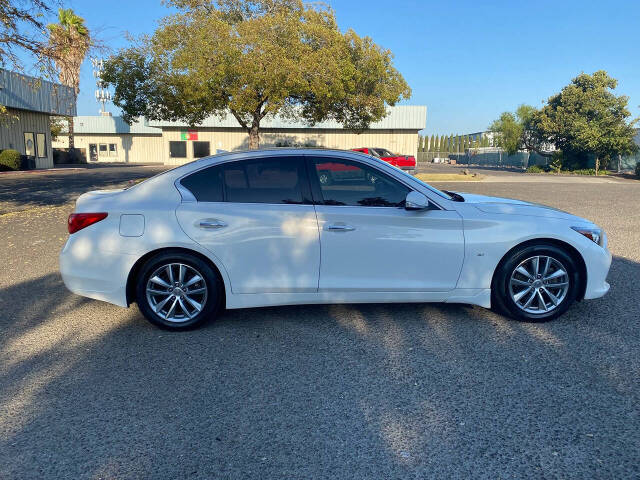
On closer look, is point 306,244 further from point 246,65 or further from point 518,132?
point 518,132

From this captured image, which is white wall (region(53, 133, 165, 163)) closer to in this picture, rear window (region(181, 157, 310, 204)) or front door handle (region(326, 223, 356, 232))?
rear window (region(181, 157, 310, 204))

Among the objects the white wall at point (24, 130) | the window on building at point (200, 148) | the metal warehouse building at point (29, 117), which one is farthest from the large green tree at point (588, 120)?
the white wall at point (24, 130)

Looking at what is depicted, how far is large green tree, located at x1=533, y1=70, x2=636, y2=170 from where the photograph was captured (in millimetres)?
42594

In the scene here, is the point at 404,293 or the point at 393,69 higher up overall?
the point at 393,69

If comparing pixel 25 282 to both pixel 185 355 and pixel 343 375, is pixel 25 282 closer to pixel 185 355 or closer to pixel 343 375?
pixel 185 355

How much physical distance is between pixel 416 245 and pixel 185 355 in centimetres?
210

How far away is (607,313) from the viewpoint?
15.8 ft

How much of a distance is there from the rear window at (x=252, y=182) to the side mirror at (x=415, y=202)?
0.87m

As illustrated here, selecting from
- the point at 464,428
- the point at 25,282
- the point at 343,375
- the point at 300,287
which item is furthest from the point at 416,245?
the point at 25,282

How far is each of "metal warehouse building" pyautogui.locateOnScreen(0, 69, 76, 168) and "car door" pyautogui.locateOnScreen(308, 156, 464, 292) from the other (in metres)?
30.7

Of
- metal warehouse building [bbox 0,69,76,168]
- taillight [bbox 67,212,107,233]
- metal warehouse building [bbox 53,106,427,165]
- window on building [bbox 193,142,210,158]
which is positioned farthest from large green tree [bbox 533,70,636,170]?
taillight [bbox 67,212,107,233]

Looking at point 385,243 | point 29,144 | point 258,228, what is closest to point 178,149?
point 29,144

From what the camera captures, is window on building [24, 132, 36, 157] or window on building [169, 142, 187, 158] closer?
window on building [24, 132, 36, 157]

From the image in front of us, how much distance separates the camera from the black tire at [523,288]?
442cm
